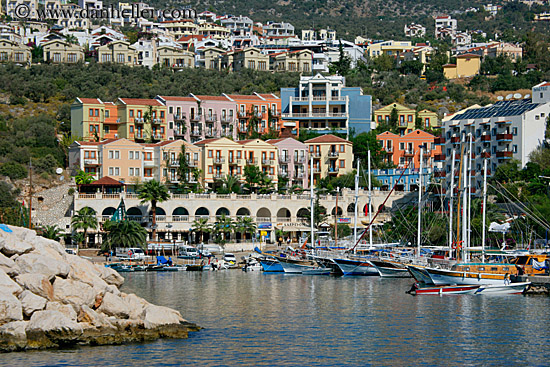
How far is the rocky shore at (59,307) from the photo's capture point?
39.4 m

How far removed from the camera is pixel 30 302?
131ft

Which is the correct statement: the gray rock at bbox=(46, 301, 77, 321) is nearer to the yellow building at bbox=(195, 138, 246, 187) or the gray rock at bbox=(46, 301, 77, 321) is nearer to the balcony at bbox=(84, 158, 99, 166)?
the balcony at bbox=(84, 158, 99, 166)

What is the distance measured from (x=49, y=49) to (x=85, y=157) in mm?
58778

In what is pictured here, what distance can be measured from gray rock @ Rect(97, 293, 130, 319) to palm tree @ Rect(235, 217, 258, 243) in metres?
54.1

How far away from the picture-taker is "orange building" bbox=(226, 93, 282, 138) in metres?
124

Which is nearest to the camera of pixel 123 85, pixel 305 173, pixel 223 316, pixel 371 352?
pixel 371 352

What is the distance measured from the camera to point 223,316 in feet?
172

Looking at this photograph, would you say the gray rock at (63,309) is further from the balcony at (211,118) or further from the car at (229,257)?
the balcony at (211,118)

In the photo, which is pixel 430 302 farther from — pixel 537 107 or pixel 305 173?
pixel 305 173

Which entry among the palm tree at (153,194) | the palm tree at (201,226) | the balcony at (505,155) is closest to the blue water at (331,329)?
the palm tree at (153,194)

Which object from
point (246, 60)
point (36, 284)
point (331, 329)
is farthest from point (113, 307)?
point (246, 60)

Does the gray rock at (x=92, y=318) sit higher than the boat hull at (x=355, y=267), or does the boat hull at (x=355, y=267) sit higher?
the gray rock at (x=92, y=318)

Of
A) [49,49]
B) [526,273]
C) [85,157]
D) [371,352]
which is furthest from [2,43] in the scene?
[371,352]

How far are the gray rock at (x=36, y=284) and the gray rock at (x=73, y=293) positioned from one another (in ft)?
1.32
